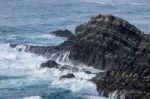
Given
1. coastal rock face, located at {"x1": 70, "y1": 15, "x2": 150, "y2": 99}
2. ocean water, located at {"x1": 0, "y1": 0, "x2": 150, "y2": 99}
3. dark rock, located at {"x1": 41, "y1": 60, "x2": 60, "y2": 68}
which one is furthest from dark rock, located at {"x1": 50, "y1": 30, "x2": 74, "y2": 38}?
dark rock, located at {"x1": 41, "y1": 60, "x2": 60, "y2": 68}

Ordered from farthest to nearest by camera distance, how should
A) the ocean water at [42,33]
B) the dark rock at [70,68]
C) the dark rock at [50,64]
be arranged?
the dark rock at [50,64] → the dark rock at [70,68] → the ocean water at [42,33]

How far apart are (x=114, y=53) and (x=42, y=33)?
120 feet

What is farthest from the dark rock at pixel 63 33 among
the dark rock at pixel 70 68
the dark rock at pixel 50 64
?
the dark rock at pixel 70 68

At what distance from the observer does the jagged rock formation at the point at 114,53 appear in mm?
74375

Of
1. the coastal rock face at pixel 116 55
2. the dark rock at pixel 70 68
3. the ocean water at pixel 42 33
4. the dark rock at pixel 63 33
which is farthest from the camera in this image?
the dark rock at pixel 63 33

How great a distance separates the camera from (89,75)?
3290 inches

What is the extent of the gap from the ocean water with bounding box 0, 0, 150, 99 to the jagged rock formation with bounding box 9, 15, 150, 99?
128 inches

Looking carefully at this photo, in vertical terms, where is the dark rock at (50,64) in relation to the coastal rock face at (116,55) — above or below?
below

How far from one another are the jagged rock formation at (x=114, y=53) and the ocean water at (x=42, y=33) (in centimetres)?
326

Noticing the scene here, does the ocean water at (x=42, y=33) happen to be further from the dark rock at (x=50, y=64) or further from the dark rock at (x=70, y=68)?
the dark rock at (x=50, y=64)

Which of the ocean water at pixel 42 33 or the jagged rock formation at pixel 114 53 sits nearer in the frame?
the jagged rock formation at pixel 114 53

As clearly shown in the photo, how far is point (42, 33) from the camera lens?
12031 centimetres

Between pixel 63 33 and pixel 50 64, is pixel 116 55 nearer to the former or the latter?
pixel 50 64

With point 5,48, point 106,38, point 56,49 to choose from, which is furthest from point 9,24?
point 106,38
